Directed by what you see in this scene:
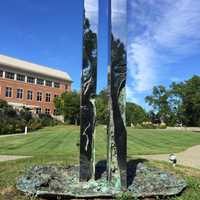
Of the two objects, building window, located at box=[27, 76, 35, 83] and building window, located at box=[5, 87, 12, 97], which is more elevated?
building window, located at box=[27, 76, 35, 83]

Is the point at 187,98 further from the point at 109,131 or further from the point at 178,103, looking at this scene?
the point at 109,131

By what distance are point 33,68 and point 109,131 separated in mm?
67646

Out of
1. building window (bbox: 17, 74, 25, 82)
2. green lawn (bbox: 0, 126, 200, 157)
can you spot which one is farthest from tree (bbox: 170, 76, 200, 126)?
green lawn (bbox: 0, 126, 200, 157)

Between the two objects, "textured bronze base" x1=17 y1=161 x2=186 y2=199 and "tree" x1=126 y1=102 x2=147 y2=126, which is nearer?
"textured bronze base" x1=17 y1=161 x2=186 y2=199

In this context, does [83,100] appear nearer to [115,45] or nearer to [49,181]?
[115,45]

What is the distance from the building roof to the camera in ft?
224

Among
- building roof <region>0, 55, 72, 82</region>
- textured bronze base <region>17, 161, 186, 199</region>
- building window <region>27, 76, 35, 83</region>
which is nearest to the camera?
textured bronze base <region>17, 161, 186, 199</region>

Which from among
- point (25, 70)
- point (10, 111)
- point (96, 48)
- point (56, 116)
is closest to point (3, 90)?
point (25, 70)

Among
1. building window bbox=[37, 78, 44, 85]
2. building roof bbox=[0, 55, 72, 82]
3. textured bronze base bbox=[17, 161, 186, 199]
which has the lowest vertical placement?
textured bronze base bbox=[17, 161, 186, 199]

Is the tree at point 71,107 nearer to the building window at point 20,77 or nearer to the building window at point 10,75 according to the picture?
the building window at point 20,77

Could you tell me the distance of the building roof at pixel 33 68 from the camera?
68181 mm

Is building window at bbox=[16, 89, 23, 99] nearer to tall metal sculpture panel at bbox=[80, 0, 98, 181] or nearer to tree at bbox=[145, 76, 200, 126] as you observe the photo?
tree at bbox=[145, 76, 200, 126]

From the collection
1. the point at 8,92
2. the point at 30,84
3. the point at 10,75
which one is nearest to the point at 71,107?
the point at 30,84

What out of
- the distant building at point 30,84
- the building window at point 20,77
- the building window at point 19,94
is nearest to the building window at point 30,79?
the distant building at point 30,84
